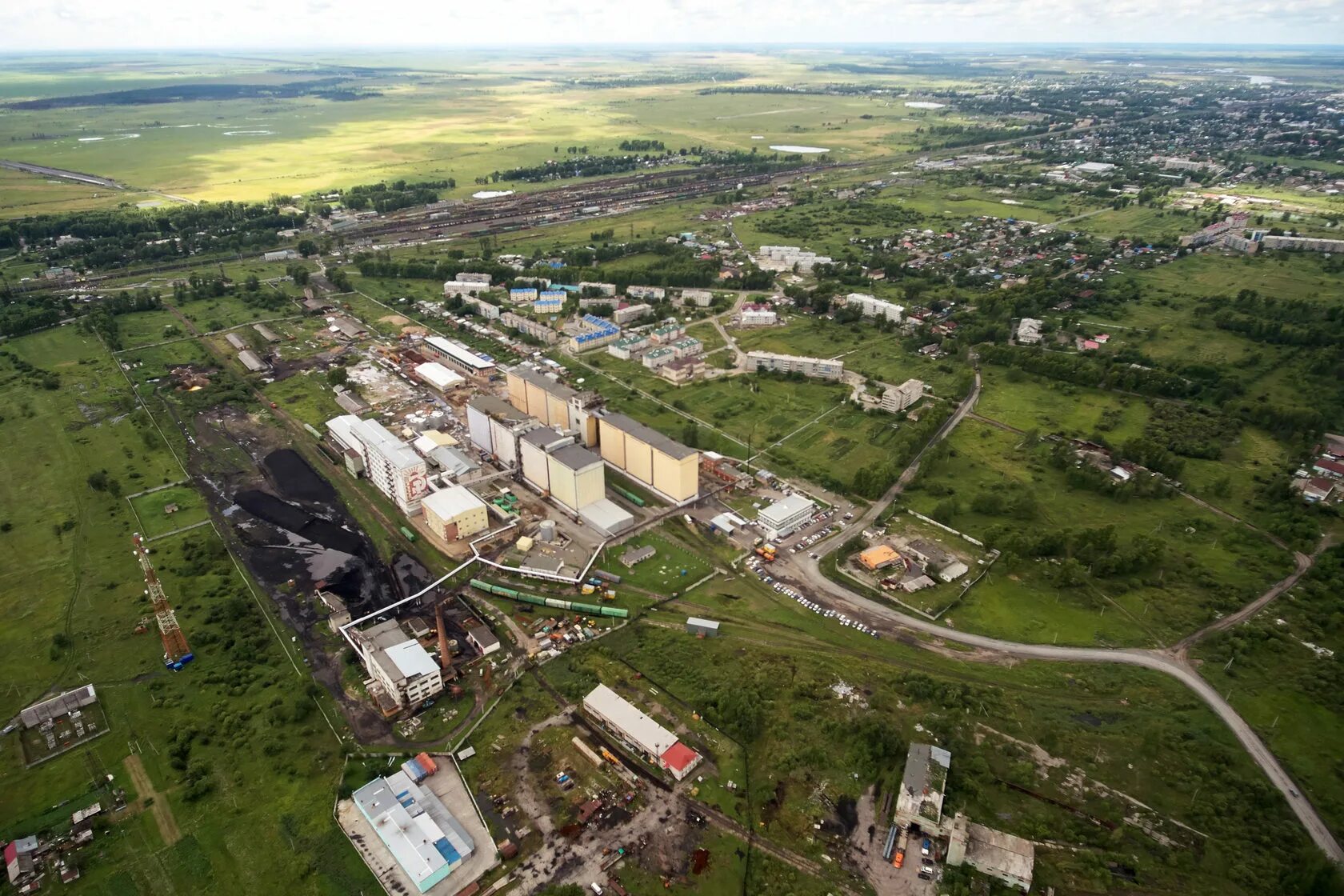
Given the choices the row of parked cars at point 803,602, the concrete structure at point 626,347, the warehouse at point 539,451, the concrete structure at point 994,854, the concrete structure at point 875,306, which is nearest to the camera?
the concrete structure at point 994,854

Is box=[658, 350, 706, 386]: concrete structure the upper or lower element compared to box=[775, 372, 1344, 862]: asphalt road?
upper

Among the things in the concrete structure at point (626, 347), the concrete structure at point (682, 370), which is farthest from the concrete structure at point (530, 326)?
the concrete structure at point (682, 370)

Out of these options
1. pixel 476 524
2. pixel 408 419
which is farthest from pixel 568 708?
pixel 408 419

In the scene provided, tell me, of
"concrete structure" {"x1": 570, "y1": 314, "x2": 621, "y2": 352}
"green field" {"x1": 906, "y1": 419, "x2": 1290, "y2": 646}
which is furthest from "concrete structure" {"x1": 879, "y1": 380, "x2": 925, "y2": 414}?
"concrete structure" {"x1": 570, "y1": 314, "x2": 621, "y2": 352}

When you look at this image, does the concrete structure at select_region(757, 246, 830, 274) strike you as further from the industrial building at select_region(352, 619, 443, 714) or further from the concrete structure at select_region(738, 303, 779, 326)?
the industrial building at select_region(352, 619, 443, 714)

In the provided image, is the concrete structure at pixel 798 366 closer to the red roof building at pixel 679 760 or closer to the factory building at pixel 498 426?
the factory building at pixel 498 426

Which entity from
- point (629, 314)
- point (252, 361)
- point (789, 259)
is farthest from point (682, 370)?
point (252, 361)

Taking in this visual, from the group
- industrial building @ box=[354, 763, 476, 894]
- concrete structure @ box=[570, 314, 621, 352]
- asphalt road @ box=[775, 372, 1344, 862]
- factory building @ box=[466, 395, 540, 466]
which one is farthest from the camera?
concrete structure @ box=[570, 314, 621, 352]

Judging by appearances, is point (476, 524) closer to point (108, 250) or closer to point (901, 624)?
point (901, 624)
